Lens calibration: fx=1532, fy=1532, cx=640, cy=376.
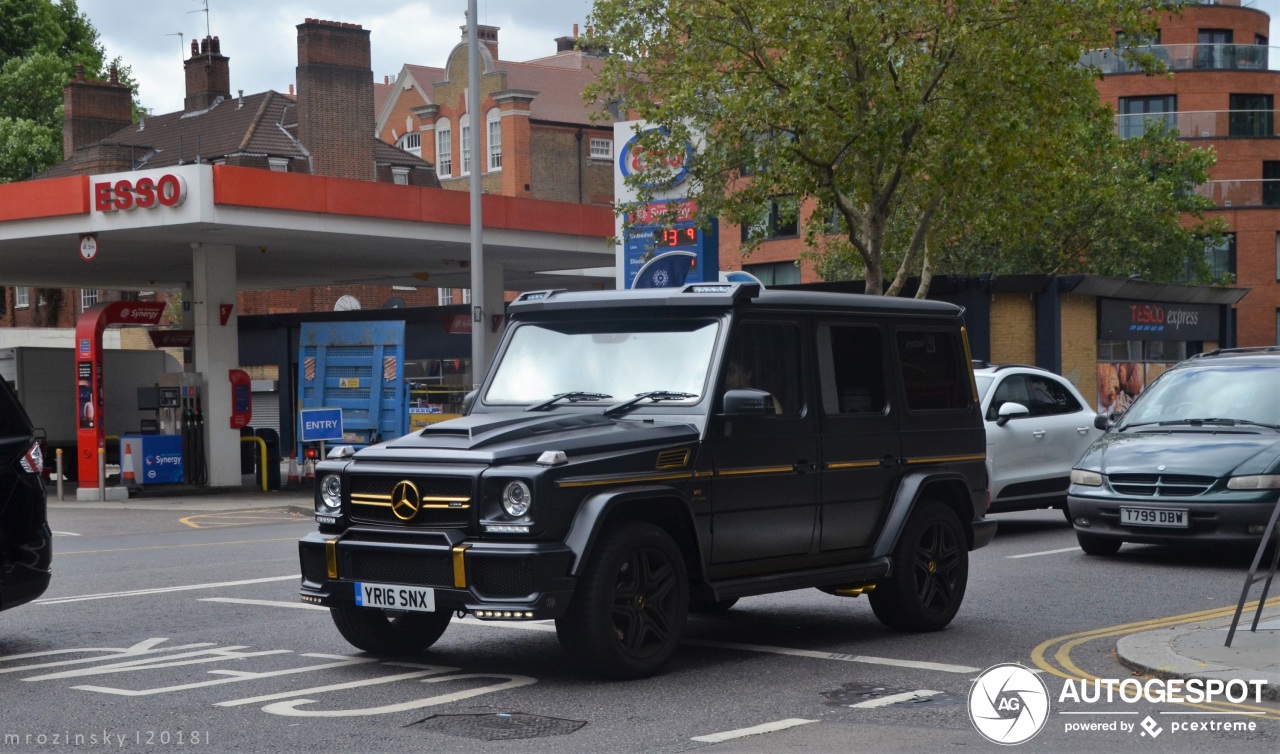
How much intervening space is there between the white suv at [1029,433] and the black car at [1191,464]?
1530mm

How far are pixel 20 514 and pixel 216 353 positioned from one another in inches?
757

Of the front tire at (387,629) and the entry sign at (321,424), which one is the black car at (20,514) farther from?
the entry sign at (321,424)

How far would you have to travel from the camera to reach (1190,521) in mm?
12562

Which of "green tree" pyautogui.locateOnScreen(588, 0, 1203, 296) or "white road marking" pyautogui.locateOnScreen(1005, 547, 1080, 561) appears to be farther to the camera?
"green tree" pyautogui.locateOnScreen(588, 0, 1203, 296)

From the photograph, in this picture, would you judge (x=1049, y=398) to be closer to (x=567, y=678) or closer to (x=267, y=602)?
(x=267, y=602)

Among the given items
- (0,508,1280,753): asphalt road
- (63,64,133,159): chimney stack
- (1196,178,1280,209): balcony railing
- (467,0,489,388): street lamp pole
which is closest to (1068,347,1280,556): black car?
(0,508,1280,753): asphalt road

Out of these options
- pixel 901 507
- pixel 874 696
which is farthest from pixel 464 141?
pixel 874 696

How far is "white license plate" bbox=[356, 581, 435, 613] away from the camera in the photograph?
761cm

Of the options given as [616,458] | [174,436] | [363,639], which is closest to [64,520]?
[174,436]

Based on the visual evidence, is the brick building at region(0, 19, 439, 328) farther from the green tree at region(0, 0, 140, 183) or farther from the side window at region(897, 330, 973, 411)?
the side window at region(897, 330, 973, 411)

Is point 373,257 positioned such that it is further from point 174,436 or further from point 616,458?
point 616,458

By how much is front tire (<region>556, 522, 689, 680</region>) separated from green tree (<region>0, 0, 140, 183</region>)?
52.8m

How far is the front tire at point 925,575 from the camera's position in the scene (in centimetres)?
937

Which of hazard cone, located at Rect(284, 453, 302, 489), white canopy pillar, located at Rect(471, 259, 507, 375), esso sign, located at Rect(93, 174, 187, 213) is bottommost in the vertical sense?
hazard cone, located at Rect(284, 453, 302, 489)
